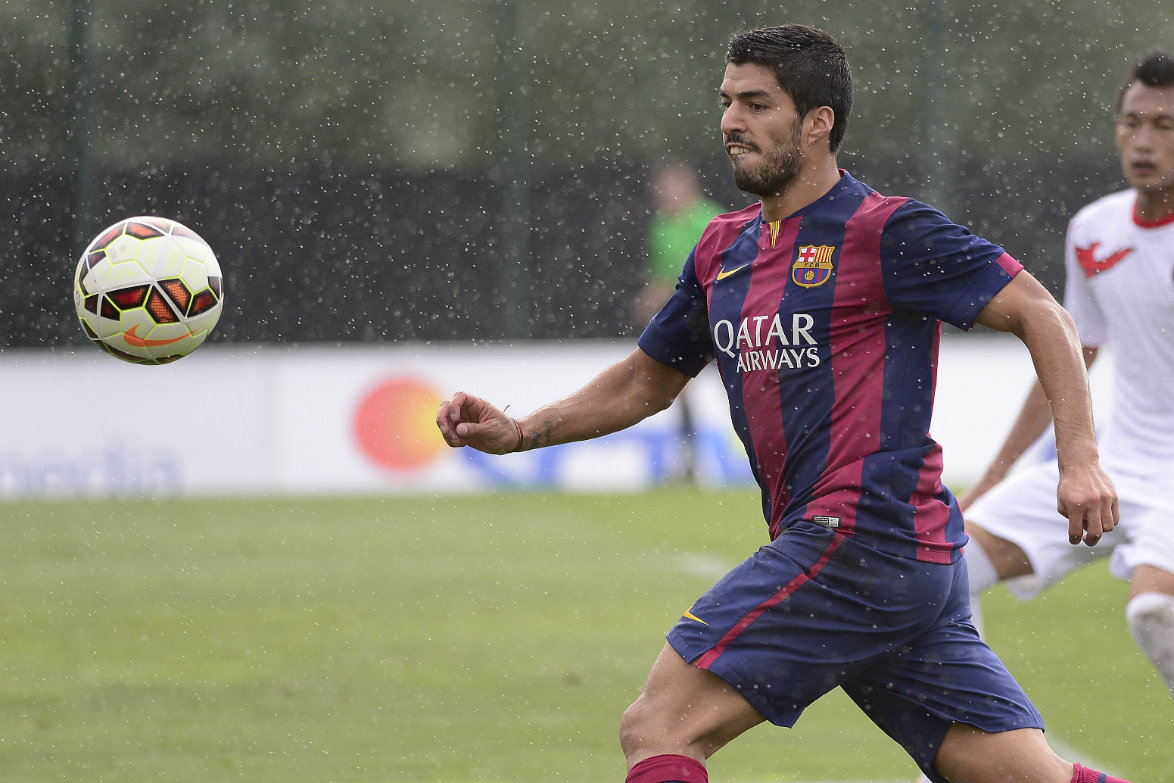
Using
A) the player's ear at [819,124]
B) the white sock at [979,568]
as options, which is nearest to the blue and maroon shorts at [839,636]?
the player's ear at [819,124]

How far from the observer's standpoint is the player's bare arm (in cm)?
301

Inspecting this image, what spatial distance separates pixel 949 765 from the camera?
3295 mm

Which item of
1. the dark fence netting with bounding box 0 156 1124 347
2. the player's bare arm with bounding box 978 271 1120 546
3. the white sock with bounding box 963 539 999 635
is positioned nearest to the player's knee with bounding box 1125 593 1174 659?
the white sock with bounding box 963 539 999 635

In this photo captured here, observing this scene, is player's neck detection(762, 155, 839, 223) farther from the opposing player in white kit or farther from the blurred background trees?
the blurred background trees

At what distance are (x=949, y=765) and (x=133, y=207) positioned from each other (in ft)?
36.7

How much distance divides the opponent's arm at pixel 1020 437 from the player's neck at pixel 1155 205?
0.60 metres

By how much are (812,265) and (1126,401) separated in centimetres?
188

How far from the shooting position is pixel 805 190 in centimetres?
343

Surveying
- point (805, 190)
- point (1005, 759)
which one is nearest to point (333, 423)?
point (805, 190)

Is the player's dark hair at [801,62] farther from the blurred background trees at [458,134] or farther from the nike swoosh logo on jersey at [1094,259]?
the blurred background trees at [458,134]

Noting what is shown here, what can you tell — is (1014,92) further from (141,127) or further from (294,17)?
(141,127)

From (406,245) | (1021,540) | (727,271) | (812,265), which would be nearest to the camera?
(812,265)

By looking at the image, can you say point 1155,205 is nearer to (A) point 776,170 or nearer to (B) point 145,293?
(A) point 776,170

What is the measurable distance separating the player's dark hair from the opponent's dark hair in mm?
1512
